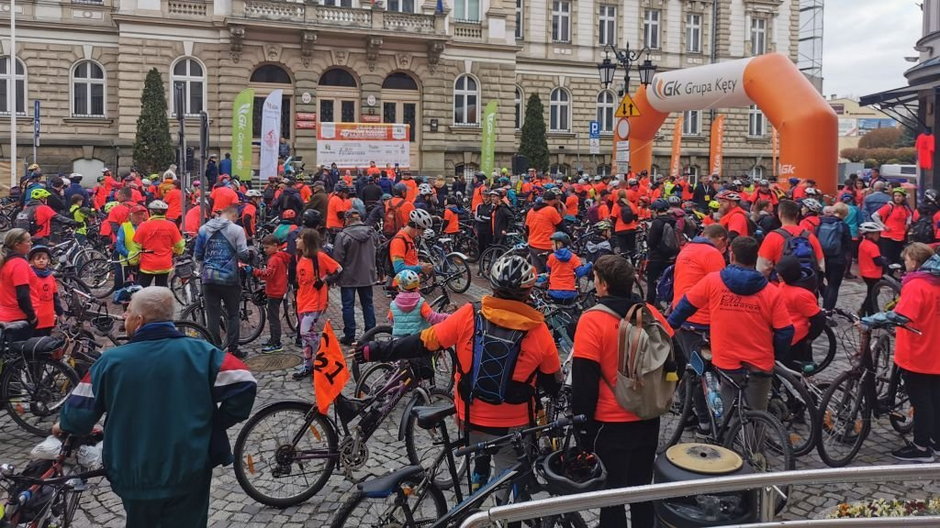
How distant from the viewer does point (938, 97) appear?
72.7ft

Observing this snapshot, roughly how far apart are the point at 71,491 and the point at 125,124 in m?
29.5


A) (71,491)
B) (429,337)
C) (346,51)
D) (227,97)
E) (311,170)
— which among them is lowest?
(71,491)

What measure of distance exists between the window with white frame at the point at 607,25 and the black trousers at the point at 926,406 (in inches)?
1457

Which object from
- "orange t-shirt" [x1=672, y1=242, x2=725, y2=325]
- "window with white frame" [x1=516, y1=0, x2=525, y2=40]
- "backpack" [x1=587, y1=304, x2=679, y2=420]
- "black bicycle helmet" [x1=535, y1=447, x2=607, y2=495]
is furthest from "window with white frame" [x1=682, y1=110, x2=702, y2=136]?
"black bicycle helmet" [x1=535, y1=447, x2=607, y2=495]

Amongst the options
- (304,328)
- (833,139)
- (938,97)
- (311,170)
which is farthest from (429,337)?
(311,170)

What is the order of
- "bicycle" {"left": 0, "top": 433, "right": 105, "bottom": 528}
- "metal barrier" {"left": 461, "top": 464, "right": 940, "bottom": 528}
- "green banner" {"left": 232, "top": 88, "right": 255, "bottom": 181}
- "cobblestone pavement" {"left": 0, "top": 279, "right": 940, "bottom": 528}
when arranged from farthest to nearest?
1. "green banner" {"left": 232, "top": 88, "right": 255, "bottom": 181}
2. "cobblestone pavement" {"left": 0, "top": 279, "right": 940, "bottom": 528}
3. "bicycle" {"left": 0, "top": 433, "right": 105, "bottom": 528}
4. "metal barrier" {"left": 461, "top": 464, "right": 940, "bottom": 528}

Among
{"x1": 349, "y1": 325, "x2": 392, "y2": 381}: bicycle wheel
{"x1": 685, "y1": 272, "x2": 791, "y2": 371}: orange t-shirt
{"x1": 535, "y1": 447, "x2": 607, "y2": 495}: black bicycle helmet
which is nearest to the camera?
{"x1": 535, "y1": 447, "x2": 607, "y2": 495}: black bicycle helmet

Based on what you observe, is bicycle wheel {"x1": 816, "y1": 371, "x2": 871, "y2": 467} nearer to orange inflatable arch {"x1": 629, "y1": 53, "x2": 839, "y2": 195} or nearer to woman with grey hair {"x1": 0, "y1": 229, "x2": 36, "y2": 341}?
woman with grey hair {"x1": 0, "y1": 229, "x2": 36, "y2": 341}

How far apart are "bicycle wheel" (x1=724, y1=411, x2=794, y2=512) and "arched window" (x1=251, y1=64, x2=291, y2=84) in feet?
99.5

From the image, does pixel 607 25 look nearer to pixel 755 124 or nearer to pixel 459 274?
pixel 755 124

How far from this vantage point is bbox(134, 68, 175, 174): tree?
30.0 m

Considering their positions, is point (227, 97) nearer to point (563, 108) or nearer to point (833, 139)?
point (563, 108)

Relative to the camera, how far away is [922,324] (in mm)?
6344

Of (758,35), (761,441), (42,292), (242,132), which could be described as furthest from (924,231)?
(758,35)
